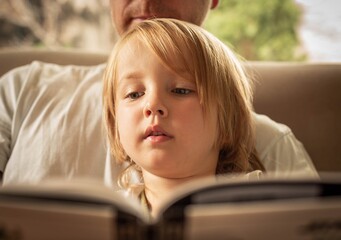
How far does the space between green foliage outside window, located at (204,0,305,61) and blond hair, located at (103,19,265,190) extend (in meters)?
1.91

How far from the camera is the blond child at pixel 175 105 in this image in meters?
0.96

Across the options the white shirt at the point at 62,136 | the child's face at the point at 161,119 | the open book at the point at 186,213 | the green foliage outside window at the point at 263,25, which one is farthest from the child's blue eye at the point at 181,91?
the green foliage outside window at the point at 263,25

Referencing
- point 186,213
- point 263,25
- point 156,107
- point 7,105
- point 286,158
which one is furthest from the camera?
point 263,25

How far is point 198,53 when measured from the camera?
3.35 feet

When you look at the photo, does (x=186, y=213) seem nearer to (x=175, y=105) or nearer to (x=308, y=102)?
(x=175, y=105)

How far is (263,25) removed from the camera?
3.03 m

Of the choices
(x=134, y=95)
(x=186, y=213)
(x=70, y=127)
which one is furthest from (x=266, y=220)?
(x=70, y=127)

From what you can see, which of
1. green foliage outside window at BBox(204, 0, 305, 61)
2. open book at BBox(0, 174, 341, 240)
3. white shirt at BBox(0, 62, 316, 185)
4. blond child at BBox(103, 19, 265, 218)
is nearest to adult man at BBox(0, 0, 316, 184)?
white shirt at BBox(0, 62, 316, 185)

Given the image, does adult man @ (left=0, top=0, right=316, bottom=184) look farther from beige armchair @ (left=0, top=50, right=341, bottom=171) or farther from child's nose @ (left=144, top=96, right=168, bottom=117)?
→ child's nose @ (left=144, top=96, right=168, bottom=117)

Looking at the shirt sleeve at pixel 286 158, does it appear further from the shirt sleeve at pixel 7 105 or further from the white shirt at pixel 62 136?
the shirt sleeve at pixel 7 105

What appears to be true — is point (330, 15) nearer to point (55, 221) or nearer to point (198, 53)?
point (198, 53)

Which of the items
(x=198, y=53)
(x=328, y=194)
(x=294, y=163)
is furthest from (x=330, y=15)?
(x=328, y=194)

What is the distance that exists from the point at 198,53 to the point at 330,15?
7.15ft

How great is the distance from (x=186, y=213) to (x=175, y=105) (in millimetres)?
443
